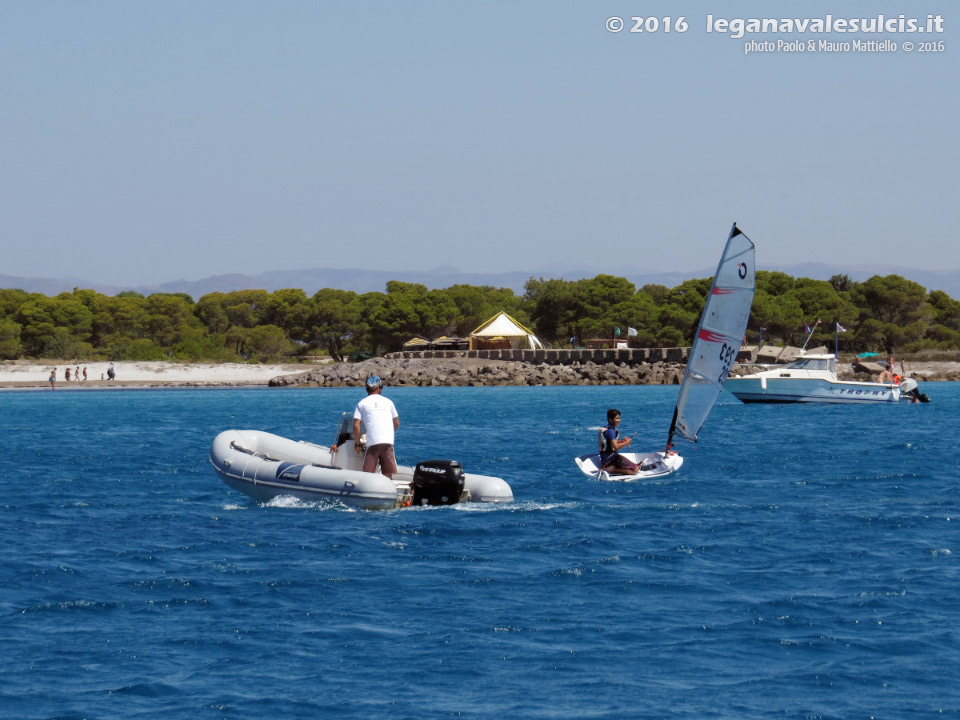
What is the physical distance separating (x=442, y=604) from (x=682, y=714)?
11.7 ft

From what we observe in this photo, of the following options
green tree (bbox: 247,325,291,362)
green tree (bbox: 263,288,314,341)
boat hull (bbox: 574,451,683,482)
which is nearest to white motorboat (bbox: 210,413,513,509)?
boat hull (bbox: 574,451,683,482)

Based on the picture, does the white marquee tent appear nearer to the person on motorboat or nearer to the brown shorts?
the person on motorboat

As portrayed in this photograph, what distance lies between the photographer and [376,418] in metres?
15.9

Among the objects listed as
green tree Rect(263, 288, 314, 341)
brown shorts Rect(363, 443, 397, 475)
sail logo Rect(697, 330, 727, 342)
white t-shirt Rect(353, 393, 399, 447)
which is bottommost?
brown shorts Rect(363, 443, 397, 475)

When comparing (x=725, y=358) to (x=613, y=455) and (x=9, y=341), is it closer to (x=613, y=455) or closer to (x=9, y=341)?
(x=613, y=455)

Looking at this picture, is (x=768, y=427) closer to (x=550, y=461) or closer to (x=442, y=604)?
(x=550, y=461)

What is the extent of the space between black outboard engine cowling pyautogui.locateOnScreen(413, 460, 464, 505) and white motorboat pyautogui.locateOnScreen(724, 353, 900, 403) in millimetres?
37126

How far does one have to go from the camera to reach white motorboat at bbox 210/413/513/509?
16109 mm

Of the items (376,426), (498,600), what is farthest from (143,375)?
(498,600)

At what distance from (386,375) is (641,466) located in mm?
65343

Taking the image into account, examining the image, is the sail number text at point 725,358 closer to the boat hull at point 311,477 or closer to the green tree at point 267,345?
the boat hull at point 311,477

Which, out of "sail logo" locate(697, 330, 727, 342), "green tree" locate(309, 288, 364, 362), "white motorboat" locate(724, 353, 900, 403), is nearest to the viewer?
"sail logo" locate(697, 330, 727, 342)

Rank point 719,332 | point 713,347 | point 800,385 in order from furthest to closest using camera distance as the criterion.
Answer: point 800,385
point 713,347
point 719,332

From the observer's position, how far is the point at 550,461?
25469 mm
